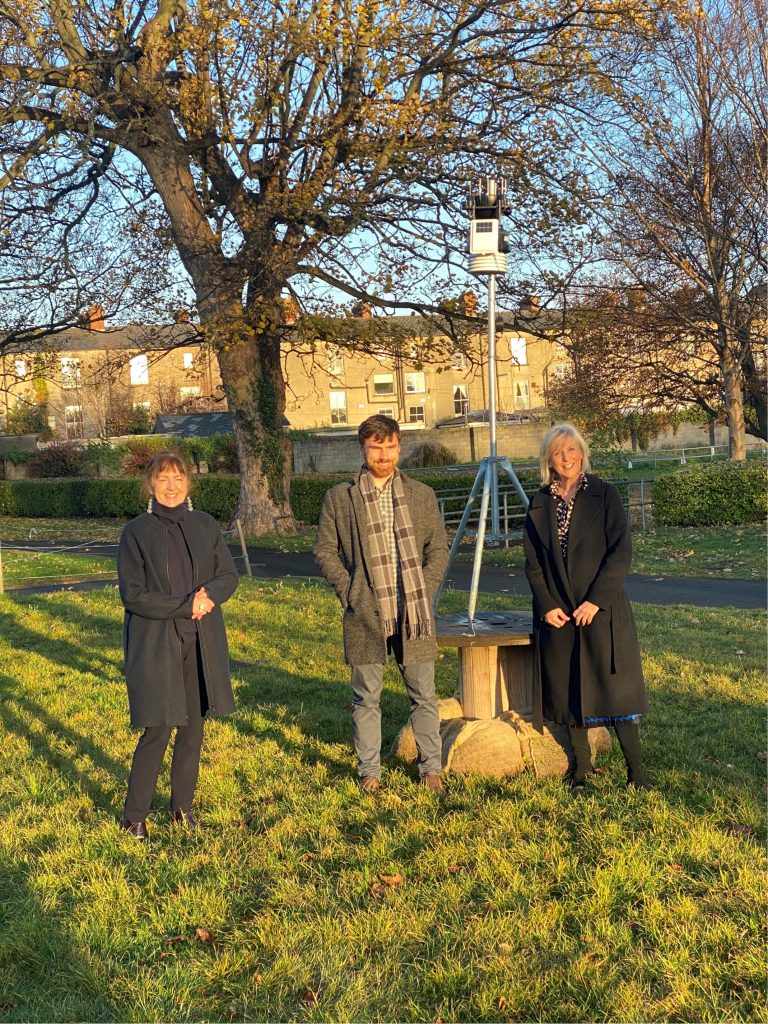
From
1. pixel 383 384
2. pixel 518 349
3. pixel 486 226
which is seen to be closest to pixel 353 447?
pixel 518 349

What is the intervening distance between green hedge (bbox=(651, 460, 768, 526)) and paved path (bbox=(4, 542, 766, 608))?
5.61m

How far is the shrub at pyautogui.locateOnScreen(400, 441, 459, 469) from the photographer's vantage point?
4217 centimetres

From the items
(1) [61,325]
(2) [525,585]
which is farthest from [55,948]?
(1) [61,325]

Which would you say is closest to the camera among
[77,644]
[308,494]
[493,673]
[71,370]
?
[493,673]

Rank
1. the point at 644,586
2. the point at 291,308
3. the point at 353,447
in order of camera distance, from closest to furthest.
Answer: the point at 644,586 < the point at 291,308 < the point at 353,447

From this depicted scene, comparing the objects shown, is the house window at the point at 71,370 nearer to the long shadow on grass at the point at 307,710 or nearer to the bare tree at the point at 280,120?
the bare tree at the point at 280,120

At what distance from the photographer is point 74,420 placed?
246 ft

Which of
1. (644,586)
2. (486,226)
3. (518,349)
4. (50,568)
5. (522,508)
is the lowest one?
(644,586)

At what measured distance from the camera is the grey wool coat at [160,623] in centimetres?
495

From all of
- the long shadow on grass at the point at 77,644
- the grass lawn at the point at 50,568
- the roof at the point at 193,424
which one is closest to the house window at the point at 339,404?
the roof at the point at 193,424

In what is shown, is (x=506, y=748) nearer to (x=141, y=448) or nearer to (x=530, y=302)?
(x=530, y=302)

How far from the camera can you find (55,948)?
12.4ft

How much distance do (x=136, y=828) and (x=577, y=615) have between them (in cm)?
237

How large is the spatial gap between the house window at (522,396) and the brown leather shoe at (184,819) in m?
68.6
